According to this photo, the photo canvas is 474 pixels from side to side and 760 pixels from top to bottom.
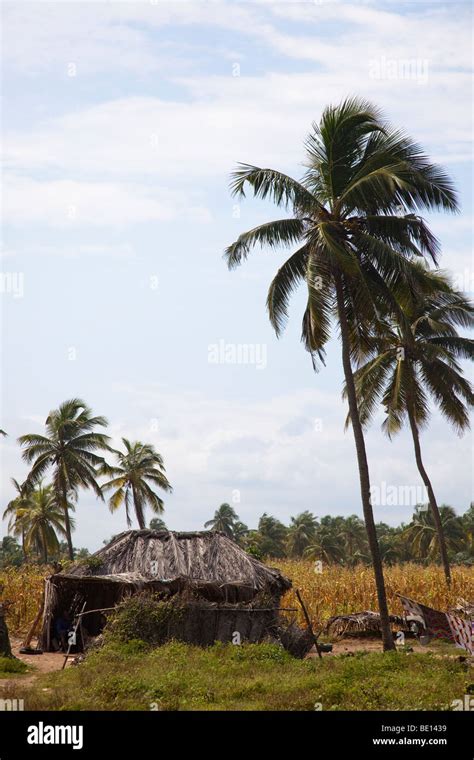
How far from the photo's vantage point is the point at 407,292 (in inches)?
808

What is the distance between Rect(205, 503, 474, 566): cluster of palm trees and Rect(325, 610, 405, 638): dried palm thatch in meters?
26.8

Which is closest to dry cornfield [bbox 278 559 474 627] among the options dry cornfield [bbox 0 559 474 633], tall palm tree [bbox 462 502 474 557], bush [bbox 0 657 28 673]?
dry cornfield [bbox 0 559 474 633]

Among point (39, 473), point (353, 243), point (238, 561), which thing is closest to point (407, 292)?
point (353, 243)

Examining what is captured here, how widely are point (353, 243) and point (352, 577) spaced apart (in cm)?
1372

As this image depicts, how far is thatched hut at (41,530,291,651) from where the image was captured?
18641mm

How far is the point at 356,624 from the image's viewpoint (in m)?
24.2

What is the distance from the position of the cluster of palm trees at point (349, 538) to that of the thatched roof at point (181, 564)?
28754 mm

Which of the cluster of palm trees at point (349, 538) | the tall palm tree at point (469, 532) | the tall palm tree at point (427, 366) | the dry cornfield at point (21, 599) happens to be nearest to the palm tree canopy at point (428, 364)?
the tall palm tree at point (427, 366)

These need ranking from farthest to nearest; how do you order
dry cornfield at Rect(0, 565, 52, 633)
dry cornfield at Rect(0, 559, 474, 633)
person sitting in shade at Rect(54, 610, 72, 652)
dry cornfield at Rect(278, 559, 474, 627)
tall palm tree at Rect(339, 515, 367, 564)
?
tall palm tree at Rect(339, 515, 367, 564) → dry cornfield at Rect(278, 559, 474, 627) → dry cornfield at Rect(0, 559, 474, 633) → dry cornfield at Rect(0, 565, 52, 633) → person sitting in shade at Rect(54, 610, 72, 652)

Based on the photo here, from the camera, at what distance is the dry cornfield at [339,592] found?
24.9 meters

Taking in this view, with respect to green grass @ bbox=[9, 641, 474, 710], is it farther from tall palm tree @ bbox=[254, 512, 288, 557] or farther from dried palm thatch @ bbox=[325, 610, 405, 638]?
tall palm tree @ bbox=[254, 512, 288, 557]
